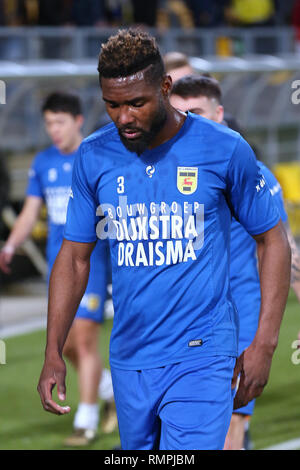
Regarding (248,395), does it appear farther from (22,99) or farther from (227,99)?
(227,99)

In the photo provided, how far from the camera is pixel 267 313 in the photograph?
3682mm

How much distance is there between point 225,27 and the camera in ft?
58.3

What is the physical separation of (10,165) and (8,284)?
1967 mm

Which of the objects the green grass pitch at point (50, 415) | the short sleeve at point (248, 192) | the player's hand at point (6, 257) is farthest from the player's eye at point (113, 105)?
the player's hand at point (6, 257)

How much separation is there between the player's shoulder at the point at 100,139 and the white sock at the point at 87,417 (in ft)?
11.0

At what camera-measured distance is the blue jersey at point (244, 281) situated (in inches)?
195

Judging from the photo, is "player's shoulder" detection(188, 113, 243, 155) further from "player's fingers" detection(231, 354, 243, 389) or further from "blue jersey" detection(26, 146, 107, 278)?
"blue jersey" detection(26, 146, 107, 278)

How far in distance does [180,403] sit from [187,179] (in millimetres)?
815

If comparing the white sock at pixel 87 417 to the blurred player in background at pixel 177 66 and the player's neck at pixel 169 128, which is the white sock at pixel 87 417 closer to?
the blurred player in background at pixel 177 66

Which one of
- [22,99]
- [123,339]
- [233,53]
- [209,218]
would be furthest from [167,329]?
[233,53]

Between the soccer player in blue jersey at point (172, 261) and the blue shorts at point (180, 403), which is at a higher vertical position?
the soccer player in blue jersey at point (172, 261)

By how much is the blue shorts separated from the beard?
81cm

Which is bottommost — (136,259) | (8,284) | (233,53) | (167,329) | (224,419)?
(8,284)

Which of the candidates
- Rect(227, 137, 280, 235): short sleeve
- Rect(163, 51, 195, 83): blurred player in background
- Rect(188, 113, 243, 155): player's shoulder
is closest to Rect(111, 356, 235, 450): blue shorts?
Rect(227, 137, 280, 235): short sleeve
